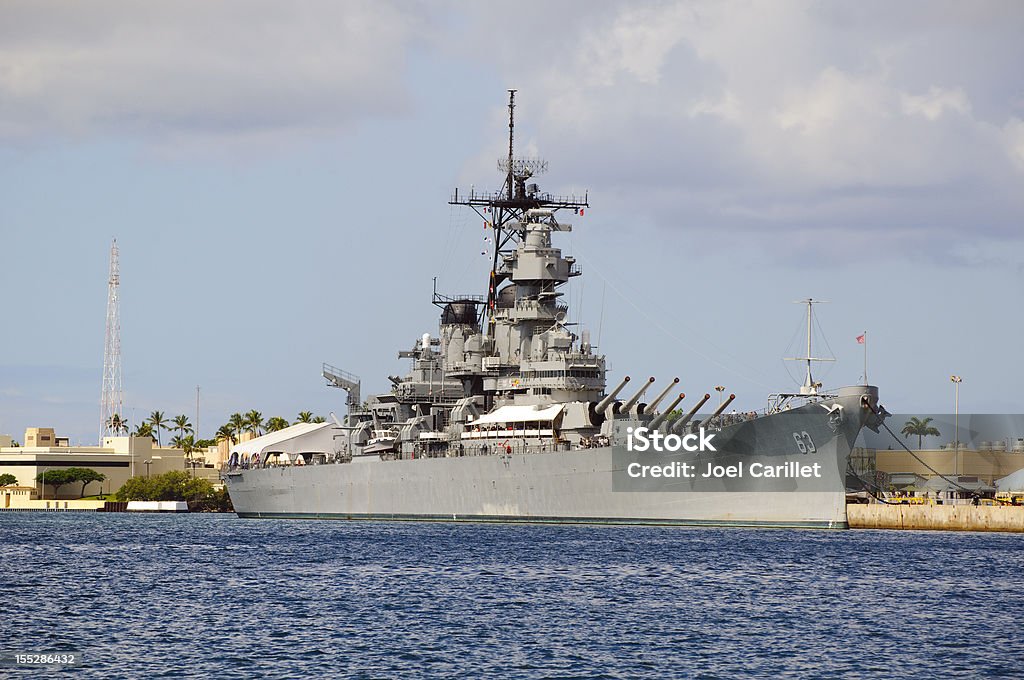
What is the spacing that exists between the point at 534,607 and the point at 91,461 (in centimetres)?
9897

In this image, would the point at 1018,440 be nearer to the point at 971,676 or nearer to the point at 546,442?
the point at 546,442

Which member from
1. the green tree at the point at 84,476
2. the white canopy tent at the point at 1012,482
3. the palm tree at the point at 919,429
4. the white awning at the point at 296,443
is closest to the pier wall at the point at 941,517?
the white canopy tent at the point at 1012,482

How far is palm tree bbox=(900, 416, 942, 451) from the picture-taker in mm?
95387

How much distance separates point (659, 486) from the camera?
54438 mm

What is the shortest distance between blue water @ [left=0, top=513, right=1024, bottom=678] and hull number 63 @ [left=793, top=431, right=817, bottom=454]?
3310 millimetres

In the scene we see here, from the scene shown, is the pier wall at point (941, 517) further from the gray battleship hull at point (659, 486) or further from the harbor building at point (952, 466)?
the harbor building at point (952, 466)

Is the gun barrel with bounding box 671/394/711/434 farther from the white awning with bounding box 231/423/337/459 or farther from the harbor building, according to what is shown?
the white awning with bounding box 231/423/337/459

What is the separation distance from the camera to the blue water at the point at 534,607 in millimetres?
25125

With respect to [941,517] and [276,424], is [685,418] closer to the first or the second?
[941,517]

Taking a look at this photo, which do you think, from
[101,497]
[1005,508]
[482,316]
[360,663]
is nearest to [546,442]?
[482,316]

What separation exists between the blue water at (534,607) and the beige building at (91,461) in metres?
72.7

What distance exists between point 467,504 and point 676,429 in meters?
11.5

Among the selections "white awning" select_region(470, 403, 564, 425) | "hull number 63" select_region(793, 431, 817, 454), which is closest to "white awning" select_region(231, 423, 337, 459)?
"white awning" select_region(470, 403, 564, 425)

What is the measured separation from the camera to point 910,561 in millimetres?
42312
